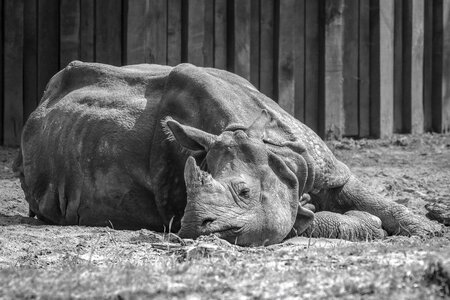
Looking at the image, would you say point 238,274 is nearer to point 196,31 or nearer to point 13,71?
point 196,31

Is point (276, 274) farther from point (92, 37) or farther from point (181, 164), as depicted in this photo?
point (92, 37)

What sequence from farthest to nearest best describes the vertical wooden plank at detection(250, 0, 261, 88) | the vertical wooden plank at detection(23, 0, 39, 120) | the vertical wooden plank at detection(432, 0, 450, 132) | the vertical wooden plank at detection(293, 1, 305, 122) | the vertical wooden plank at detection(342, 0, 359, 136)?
1. the vertical wooden plank at detection(432, 0, 450, 132)
2. the vertical wooden plank at detection(342, 0, 359, 136)
3. the vertical wooden plank at detection(293, 1, 305, 122)
4. the vertical wooden plank at detection(250, 0, 261, 88)
5. the vertical wooden plank at detection(23, 0, 39, 120)

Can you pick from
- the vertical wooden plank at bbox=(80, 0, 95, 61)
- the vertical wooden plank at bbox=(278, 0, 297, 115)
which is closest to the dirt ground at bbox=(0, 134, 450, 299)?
the vertical wooden plank at bbox=(80, 0, 95, 61)

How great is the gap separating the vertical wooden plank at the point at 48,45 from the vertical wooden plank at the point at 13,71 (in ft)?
0.62

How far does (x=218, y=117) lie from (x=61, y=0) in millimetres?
4017

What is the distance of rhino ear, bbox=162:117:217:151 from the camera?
6461mm

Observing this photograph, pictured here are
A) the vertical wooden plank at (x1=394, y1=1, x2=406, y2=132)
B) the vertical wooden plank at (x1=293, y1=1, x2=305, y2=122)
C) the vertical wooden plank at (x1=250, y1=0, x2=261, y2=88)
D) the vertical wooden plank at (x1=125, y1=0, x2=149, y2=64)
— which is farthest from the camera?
the vertical wooden plank at (x1=394, y1=1, x2=406, y2=132)

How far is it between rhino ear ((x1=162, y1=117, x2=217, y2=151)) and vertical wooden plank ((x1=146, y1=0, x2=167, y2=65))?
11.6 ft

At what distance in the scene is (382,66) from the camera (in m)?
11.2

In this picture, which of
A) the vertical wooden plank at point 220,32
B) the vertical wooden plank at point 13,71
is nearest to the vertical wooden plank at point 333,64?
the vertical wooden plank at point 220,32

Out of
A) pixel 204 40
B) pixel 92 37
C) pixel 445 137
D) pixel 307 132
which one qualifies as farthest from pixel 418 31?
pixel 307 132

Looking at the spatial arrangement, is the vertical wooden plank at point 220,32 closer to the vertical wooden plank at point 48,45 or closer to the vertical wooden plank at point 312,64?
the vertical wooden plank at point 312,64

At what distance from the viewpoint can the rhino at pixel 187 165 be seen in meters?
6.17

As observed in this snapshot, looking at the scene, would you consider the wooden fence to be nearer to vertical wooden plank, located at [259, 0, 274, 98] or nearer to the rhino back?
vertical wooden plank, located at [259, 0, 274, 98]
